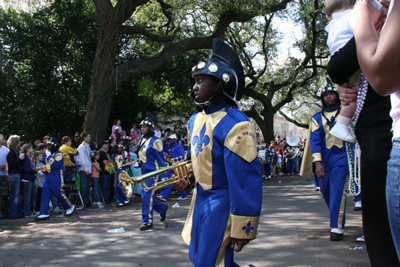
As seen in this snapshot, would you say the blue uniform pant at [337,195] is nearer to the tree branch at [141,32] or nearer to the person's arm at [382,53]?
the person's arm at [382,53]

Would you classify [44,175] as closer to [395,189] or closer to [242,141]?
[242,141]

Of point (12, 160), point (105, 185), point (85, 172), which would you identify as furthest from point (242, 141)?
point (105, 185)

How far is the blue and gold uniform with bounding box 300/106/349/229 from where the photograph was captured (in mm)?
5336

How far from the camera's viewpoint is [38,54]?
17844 millimetres

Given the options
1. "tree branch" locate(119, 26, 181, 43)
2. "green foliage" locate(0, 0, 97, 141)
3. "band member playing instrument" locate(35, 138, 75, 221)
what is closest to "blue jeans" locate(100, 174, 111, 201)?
"band member playing instrument" locate(35, 138, 75, 221)

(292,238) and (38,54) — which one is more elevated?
(38,54)

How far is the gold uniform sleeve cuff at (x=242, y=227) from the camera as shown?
254cm

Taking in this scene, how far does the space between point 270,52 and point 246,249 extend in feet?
79.1

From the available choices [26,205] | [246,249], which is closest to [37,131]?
[26,205]

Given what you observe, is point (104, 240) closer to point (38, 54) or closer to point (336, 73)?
point (336, 73)

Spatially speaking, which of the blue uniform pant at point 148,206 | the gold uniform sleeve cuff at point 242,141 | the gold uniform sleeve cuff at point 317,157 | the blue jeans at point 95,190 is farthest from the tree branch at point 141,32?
the gold uniform sleeve cuff at point 242,141

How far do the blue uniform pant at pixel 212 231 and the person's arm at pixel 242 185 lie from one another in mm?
85

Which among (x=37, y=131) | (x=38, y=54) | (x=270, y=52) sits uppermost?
(x=270, y=52)

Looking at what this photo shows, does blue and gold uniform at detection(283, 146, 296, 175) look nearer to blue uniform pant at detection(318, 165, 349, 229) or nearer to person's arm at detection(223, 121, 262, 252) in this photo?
blue uniform pant at detection(318, 165, 349, 229)
